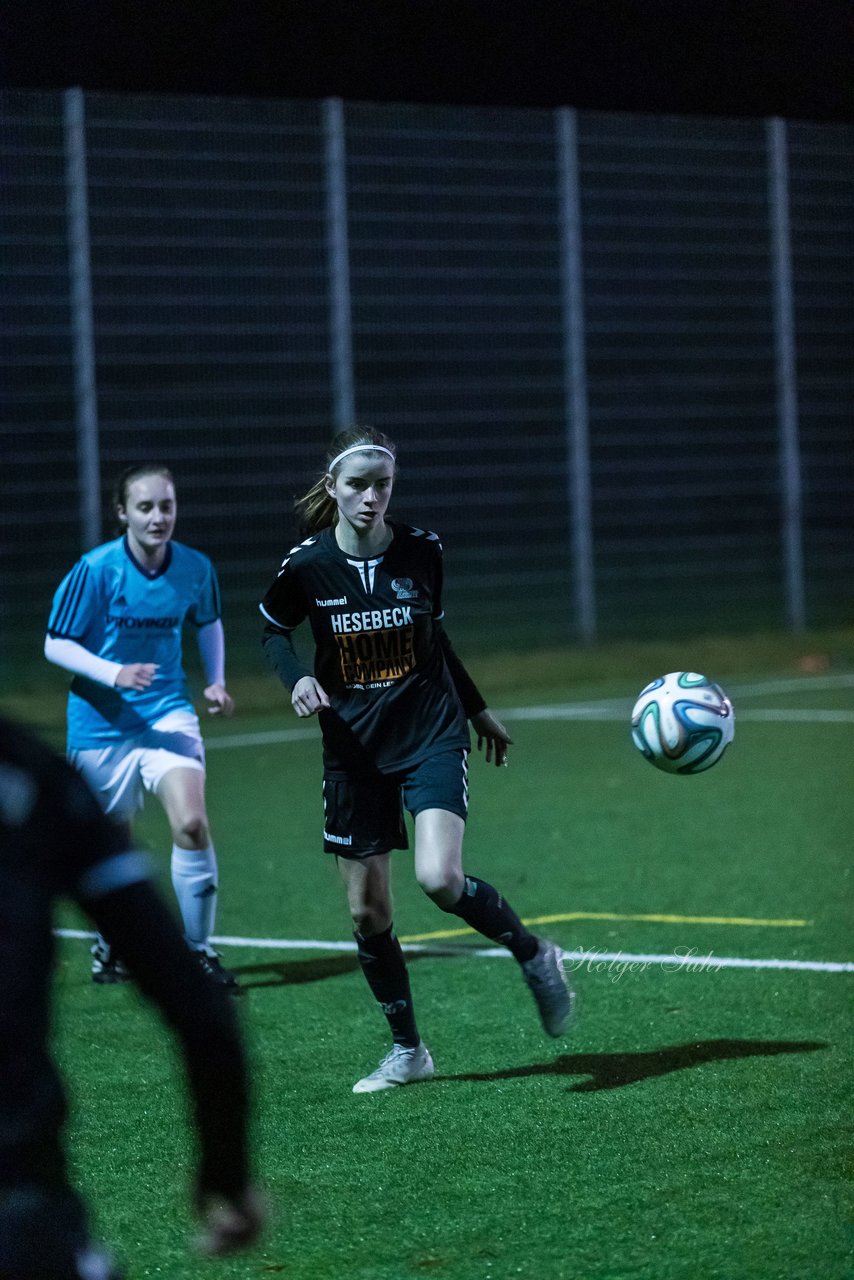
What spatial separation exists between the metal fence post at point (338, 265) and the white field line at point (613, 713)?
4.32m

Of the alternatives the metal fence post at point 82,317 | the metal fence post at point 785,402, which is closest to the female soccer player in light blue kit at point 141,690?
the metal fence post at point 82,317

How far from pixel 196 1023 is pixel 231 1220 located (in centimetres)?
24

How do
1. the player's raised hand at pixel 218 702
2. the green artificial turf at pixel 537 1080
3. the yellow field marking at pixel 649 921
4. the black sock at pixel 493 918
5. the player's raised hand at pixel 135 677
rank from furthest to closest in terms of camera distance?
the yellow field marking at pixel 649 921 < the player's raised hand at pixel 218 702 < the player's raised hand at pixel 135 677 < the black sock at pixel 493 918 < the green artificial turf at pixel 537 1080

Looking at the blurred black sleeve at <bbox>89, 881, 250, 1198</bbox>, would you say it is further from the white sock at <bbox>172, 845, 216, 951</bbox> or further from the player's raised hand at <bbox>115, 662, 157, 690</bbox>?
the white sock at <bbox>172, 845, 216, 951</bbox>

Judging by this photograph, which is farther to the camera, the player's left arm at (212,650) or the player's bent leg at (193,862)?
the player's left arm at (212,650)

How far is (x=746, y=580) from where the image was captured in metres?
21.0

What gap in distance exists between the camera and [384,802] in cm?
541

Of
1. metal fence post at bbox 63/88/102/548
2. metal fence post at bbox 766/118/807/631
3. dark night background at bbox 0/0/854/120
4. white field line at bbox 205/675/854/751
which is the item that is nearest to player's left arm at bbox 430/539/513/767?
white field line at bbox 205/675/854/751

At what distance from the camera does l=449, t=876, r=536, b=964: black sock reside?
5375 millimetres

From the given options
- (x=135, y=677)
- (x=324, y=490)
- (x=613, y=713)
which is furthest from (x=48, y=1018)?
(x=613, y=713)

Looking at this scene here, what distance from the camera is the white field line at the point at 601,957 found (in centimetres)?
674

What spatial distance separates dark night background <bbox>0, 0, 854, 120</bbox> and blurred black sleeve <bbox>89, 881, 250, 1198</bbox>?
16.5m

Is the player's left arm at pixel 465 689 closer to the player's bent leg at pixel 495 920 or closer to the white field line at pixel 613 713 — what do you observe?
the player's bent leg at pixel 495 920

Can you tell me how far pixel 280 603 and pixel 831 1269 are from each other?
2591 mm
